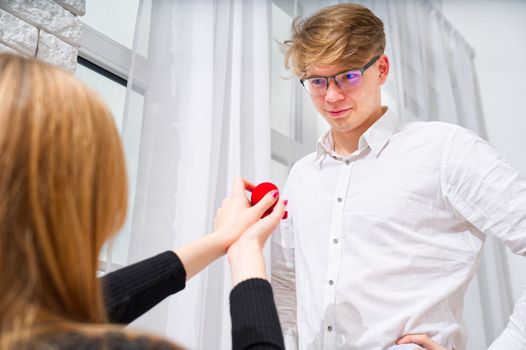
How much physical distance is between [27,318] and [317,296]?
89 cm

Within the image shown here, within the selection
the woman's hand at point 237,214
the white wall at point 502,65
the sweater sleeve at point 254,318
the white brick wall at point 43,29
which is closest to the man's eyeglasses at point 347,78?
the woman's hand at point 237,214

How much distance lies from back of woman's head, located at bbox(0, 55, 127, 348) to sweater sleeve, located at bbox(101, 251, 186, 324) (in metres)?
0.29

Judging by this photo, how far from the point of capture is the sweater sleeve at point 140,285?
2.77 ft

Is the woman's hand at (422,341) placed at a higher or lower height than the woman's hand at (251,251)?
lower

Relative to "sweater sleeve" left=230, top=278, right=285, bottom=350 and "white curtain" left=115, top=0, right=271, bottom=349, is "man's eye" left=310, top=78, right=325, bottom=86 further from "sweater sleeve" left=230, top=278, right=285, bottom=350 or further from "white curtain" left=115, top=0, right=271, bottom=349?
"sweater sleeve" left=230, top=278, right=285, bottom=350

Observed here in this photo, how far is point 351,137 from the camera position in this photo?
57.9 inches

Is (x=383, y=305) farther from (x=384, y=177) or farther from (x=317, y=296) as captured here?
(x=384, y=177)

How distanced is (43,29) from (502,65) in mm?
2329

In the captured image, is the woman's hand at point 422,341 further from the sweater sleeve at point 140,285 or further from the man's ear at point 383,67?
the man's ear at point 383,67

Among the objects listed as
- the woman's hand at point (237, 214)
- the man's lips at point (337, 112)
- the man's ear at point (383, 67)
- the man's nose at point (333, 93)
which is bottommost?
the woman's hand at point (237, 214)

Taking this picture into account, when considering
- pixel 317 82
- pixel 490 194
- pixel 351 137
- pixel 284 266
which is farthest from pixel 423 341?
pixel 317 82

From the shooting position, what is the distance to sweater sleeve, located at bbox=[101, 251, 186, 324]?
0.85 metres

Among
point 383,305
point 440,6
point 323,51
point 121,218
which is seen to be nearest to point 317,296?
point 383,305

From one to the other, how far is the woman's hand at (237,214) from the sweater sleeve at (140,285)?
0.32ft
